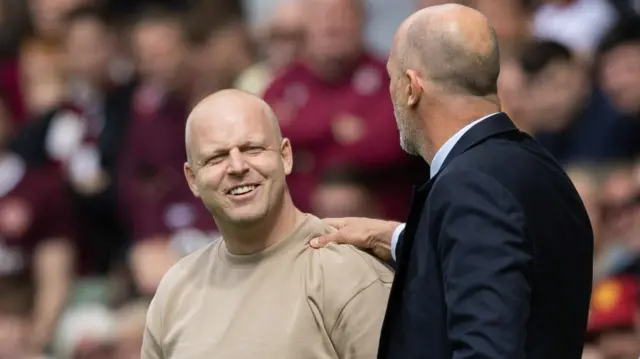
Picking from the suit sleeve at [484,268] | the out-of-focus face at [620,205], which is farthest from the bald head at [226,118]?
the out-of-focus face at [620,205]

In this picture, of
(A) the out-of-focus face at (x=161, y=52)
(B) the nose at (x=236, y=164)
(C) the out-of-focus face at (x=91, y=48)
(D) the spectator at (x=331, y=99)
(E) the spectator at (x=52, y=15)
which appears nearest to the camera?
(B) the nose at (x=236, y=164)

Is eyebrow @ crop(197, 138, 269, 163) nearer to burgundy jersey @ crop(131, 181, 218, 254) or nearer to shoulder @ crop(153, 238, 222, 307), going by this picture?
shoulder @ crop(153, 238, 222, 307)

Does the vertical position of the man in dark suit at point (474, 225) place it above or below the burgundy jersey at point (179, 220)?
below

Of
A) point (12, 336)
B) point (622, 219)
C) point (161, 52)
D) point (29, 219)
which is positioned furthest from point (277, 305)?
point (29, 219)

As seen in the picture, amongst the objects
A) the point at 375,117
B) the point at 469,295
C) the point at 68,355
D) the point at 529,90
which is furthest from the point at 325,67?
the point at 469,295

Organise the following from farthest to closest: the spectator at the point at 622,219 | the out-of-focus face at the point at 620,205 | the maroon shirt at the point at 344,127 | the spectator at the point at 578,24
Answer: the spectator at the point at 578,24 → the maroon shirt at the point at 344,127 → the out-of-focus face at the point at 620,205 → the spectator at the point at 622,219

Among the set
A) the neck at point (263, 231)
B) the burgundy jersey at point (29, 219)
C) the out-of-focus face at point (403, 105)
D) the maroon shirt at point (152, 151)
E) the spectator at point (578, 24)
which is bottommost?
the neck at point (263, 231)

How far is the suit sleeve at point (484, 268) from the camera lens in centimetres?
273

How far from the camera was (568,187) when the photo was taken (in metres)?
3.04

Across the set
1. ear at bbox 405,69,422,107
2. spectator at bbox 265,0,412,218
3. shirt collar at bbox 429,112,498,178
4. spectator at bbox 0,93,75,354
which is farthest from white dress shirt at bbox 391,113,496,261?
spectator at bbox 0,93,75,354

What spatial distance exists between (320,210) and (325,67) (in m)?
0.63

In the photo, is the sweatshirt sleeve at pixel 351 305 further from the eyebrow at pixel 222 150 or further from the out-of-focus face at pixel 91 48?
the out-of-focus face at pixel 91 48

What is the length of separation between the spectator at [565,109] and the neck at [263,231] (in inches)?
107

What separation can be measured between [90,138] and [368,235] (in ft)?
13.3
